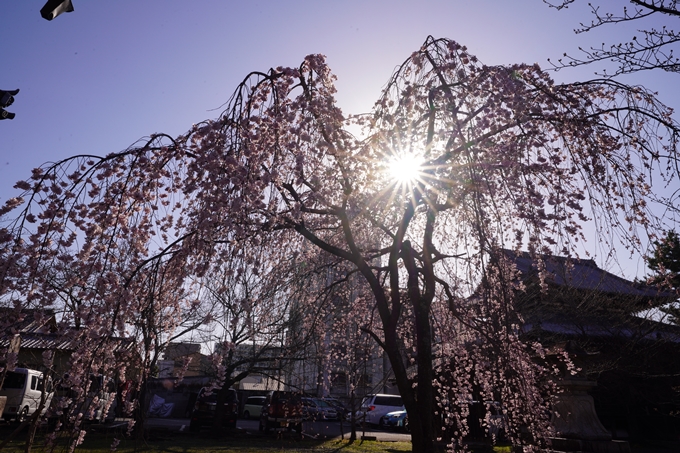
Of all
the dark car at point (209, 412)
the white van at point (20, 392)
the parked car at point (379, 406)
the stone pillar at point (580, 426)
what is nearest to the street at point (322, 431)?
the dark car at point (209, 412)

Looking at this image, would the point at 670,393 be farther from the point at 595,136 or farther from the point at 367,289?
the point at 595,136

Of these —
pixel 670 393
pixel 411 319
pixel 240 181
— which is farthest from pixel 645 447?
pixel 240 181

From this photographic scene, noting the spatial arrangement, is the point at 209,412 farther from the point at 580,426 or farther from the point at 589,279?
the point at 589,279

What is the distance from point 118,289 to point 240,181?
199 cm

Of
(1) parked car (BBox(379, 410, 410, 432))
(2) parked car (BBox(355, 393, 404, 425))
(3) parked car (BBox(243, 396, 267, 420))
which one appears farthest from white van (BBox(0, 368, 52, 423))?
(1) parked car (BBox(379, 410, 410, 432))

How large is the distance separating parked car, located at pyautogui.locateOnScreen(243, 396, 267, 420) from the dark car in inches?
367

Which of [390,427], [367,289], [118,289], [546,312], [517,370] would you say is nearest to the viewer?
[517,370]

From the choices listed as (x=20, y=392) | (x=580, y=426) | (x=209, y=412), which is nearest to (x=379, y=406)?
(x=209, y=412)

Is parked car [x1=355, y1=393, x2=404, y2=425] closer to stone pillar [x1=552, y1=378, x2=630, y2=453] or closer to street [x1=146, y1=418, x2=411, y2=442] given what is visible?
street [x1=146, y1=418, x2=411, y2=442]

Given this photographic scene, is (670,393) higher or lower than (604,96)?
lower

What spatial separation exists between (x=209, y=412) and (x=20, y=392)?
611cm

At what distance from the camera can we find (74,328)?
20.2ft

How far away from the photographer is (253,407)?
2636cm

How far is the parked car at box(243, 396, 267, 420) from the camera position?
26.2 m
